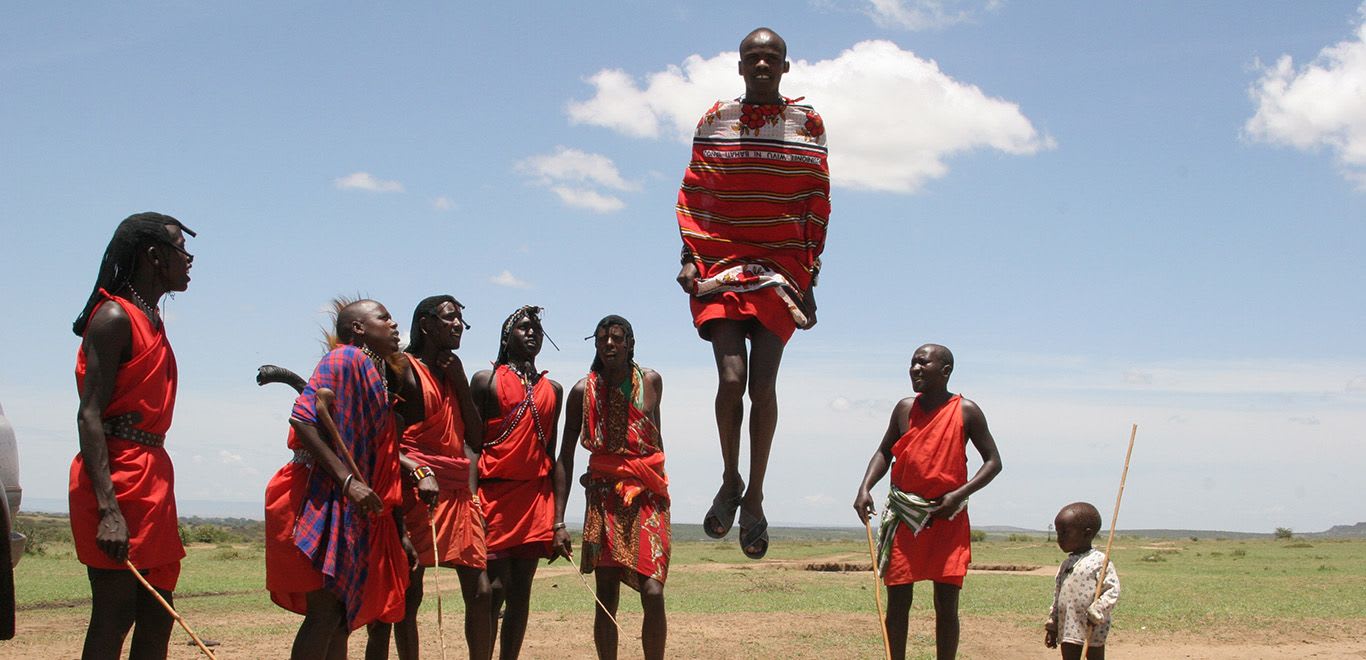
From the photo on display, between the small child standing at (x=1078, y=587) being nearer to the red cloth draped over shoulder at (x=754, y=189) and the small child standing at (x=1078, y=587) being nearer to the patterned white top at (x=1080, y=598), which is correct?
the patterned white top at (x=1080, y=598)

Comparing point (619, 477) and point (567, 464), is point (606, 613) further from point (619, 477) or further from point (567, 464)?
point (567, 464)

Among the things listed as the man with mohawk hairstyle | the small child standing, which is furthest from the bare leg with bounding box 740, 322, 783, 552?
the small child standing

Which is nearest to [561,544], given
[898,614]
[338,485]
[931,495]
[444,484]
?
[444,484]

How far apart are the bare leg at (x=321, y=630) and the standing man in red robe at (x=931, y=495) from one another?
3.28 metres

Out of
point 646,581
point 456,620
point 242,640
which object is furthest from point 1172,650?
point 242,640

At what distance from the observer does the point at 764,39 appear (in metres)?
6.14

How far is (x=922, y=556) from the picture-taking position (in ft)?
25.3

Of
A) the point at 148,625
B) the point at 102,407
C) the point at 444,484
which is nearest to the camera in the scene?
the point at 102,407

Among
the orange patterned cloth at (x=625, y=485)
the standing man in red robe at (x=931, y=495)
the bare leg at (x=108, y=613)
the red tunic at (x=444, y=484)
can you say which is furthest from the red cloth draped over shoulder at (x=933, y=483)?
the bare leg at (x=108, y=613)

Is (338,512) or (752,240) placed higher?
(752,240)

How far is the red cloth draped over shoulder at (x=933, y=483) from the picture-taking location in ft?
25.2

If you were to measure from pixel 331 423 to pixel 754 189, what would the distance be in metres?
2.27

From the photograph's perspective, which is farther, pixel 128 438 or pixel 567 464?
pixel 567 464

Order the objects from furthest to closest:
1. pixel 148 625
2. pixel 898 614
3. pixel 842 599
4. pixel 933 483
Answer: pixel 842 599 < pixel 933 483 < pixel 898 614 < pixel 148 625
